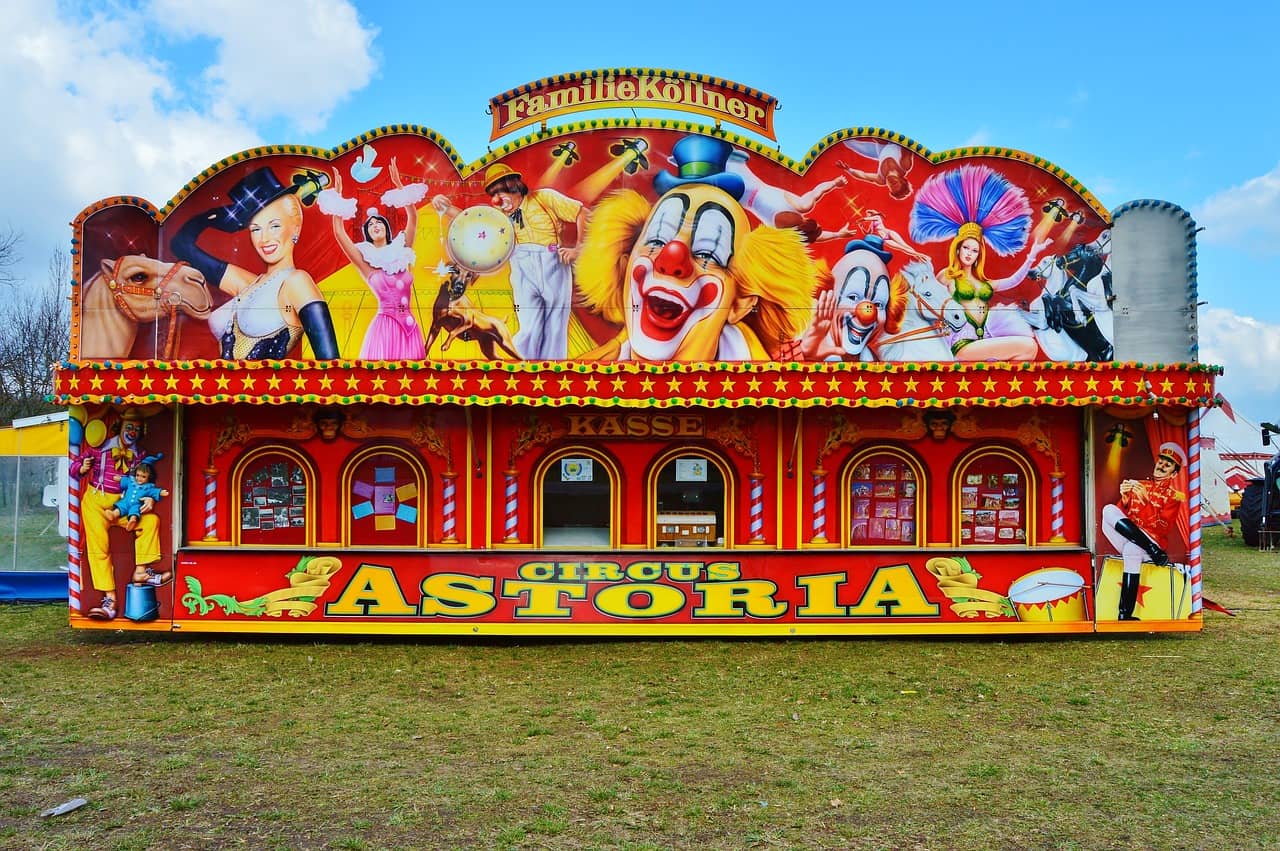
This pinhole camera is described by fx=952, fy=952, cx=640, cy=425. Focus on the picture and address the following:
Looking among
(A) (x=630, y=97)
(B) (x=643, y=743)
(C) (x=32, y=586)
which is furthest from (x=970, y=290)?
(C) (x=32, y=586)

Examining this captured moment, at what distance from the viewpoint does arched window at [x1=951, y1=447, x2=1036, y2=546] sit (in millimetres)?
12391

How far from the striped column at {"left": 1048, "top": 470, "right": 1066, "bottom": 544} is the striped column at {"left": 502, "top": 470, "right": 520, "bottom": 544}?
688cm

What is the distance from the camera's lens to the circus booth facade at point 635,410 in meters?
12.0

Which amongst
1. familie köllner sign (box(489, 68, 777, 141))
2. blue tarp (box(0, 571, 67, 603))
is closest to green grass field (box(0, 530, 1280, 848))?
blue tarp (box(0, 571, 67, 603))

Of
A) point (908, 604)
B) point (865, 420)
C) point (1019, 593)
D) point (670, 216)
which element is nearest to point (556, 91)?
point (670, 216)

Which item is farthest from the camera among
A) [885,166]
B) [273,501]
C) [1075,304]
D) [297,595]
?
[1075,304]

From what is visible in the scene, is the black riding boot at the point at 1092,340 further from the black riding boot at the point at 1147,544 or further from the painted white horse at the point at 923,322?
the black riding boot at the point at 1147,544

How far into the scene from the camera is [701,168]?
41.1 feet

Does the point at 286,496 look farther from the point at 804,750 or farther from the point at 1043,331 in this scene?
the point at 1043,331

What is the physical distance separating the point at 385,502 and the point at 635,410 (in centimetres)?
346

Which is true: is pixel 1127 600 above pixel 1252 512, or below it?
below

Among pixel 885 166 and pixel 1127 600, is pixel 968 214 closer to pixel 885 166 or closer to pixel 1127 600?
pixel 885 166

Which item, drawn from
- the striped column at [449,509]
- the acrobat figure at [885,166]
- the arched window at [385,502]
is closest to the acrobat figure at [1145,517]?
the acrobat figure at [885,166]

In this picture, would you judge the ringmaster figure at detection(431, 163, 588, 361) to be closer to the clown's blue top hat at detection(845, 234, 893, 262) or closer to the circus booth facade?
the circus booth facade
